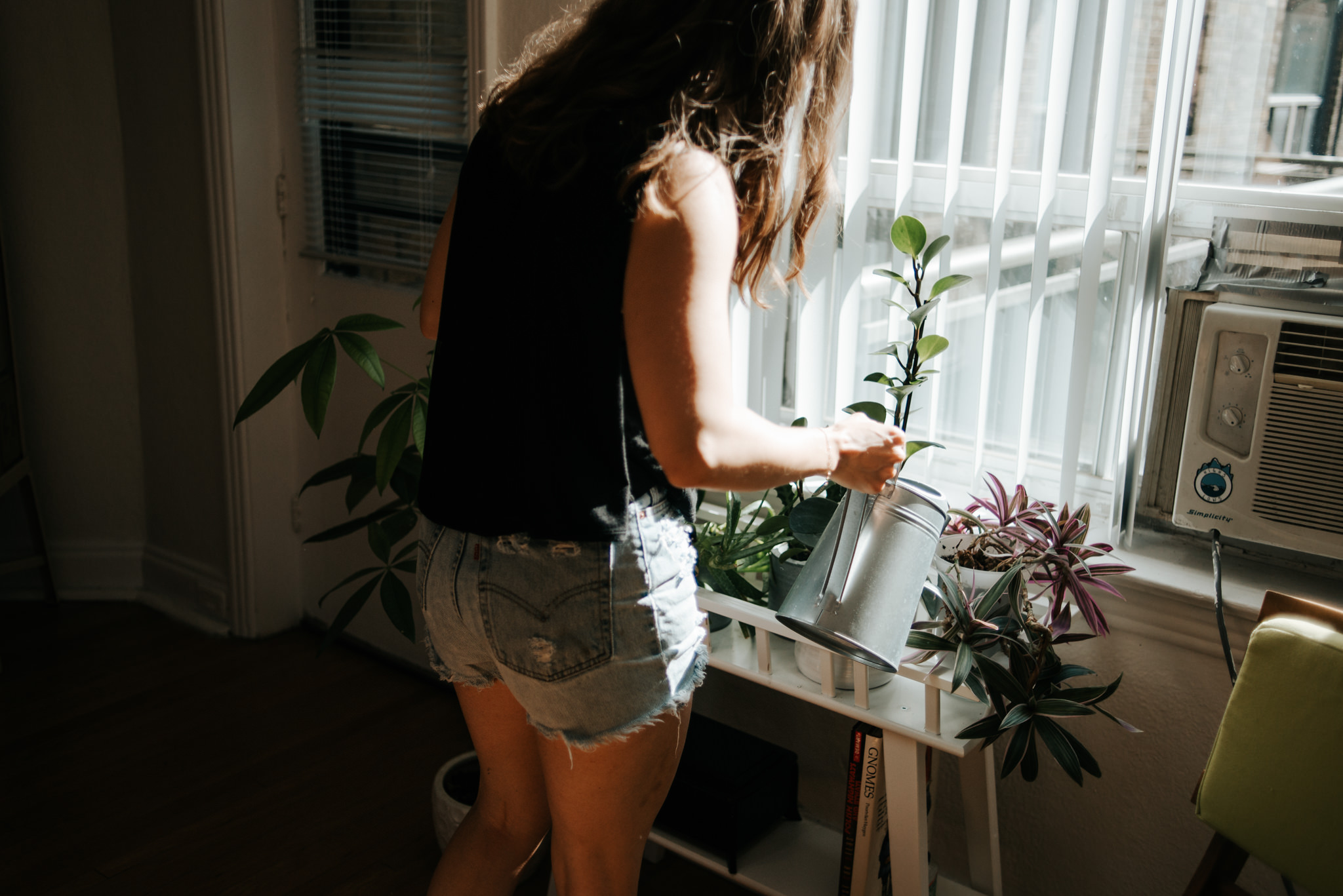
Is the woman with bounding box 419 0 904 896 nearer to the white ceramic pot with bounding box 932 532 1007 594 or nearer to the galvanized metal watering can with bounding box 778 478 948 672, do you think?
the galvanized metal watering can with bounding box 778 478 948 672

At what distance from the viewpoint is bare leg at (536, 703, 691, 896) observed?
1030 mm

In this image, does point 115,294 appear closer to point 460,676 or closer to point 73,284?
point 73,284

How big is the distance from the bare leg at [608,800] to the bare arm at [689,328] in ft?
0.98

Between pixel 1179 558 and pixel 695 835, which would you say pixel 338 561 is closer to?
pixel 695 835

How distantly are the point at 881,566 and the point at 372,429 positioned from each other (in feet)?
3.05

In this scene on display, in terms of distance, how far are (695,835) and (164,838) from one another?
0.98 metres

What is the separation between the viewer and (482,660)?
105 cm

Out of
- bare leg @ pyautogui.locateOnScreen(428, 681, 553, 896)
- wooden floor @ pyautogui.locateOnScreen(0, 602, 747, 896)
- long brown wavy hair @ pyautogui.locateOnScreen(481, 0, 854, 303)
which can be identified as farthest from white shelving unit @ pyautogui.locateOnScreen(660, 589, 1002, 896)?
long brown wavy hair @ pyautogui.locateOnScreen(481, 0, 854, 303)

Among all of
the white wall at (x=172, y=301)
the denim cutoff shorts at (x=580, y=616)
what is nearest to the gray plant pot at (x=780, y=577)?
the denim cutoff shorts at (x=580, y=616)

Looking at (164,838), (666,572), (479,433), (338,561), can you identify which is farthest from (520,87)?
(338,561)

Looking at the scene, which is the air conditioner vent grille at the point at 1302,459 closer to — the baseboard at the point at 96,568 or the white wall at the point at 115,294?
the white wall at the point at 115,294

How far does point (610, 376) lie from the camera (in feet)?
2.98

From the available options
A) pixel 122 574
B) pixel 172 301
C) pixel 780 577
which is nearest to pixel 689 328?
pixel 780 577

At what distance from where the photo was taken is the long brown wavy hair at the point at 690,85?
889mm
